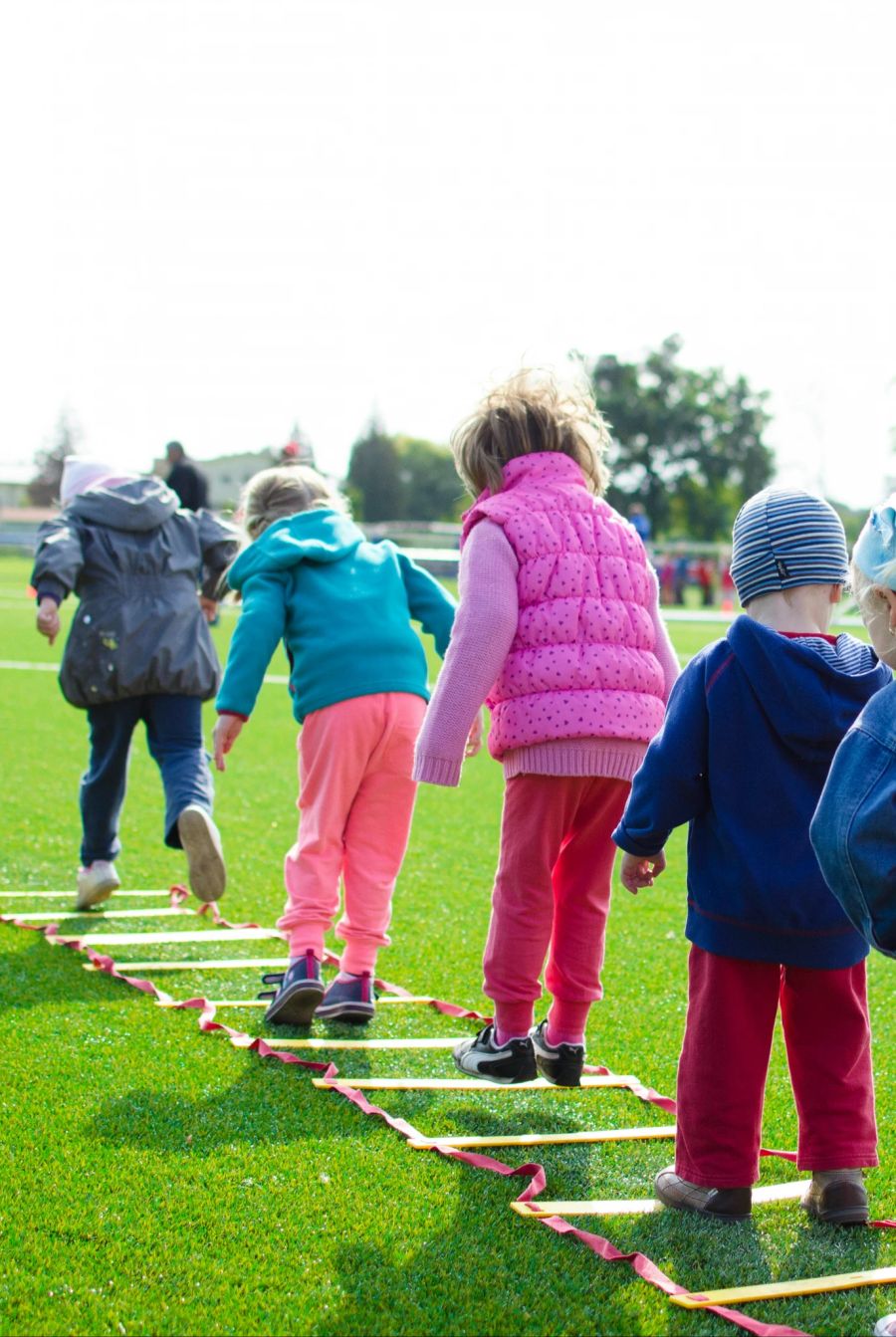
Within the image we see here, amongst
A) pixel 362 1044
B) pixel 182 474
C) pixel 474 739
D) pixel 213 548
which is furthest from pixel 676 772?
pixel 182 474

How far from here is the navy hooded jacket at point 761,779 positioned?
2.89 meters

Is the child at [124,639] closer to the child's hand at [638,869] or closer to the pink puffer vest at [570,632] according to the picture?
the pink puffer vest at [570,632]

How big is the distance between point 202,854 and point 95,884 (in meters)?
0.94

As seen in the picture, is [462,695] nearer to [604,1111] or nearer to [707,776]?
[707,776]

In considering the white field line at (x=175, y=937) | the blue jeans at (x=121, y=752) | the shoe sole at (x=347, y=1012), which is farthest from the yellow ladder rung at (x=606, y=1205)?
the blue jeans at (x=121, y=752)

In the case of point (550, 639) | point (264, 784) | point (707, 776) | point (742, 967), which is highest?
point (550, 639)

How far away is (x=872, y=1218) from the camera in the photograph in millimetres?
3043

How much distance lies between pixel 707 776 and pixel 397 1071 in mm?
1505

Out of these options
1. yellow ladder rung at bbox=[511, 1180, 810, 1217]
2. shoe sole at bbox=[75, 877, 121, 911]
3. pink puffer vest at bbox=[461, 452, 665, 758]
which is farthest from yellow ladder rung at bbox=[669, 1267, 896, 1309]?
shoe sole at bbox=[75, 877, 121, 911]

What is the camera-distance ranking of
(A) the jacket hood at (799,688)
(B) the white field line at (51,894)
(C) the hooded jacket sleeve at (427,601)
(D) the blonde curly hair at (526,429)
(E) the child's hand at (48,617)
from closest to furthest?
(A) the jacket hood at (799,688) → (D) the blonde curly hair at (526,429) → (C) the hooded jacket sleeve at (427,601) → (E) the child's hand at (48,617) → (B) the white field line at (51,894)

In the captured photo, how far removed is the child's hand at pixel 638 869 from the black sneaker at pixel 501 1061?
29.1 inches

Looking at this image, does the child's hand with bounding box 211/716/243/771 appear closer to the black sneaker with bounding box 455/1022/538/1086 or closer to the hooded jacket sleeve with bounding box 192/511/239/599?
the black sneaker with bounding box 455/1022/538/1086

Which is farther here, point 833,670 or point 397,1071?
point 397,1071

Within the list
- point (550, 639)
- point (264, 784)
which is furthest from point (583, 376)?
point (264, 784)
